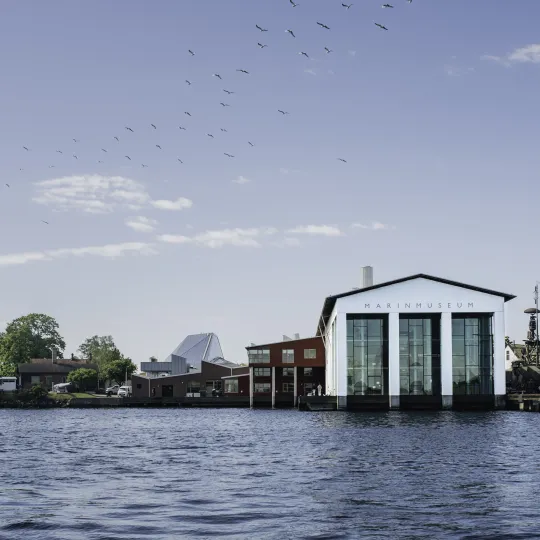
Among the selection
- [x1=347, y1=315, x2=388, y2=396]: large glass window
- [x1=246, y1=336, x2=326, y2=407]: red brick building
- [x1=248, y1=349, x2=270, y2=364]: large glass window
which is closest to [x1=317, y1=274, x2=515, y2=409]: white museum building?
[x1=347, y1=315, x2=388, y2=396]: large glass window

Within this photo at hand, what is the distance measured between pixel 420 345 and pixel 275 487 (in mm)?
82951

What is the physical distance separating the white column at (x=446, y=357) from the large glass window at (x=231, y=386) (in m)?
66.4

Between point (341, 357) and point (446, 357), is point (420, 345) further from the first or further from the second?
point (341, 357)

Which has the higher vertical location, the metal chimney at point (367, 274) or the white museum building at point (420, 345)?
the metal chimney at point (367, 274)

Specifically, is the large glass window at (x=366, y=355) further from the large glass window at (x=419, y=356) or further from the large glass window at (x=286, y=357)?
the large glass window at (x=286, y=357)

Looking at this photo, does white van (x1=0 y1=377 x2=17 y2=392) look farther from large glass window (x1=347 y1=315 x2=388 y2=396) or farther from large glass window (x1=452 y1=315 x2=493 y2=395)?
large glass window (x1=452 y1=315 x2=493 y2=395)

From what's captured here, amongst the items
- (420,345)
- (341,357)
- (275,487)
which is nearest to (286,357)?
(341,357)

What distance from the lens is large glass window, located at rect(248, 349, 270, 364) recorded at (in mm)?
158625

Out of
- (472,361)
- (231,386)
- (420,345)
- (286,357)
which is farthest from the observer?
(231,386)

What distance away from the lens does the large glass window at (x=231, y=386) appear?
17509 cm

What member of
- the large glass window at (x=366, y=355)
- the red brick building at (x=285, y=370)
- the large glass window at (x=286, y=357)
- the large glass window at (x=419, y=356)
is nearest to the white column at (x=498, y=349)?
the large glass window at (x=419, y=356)

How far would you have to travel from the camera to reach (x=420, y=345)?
4646 inches

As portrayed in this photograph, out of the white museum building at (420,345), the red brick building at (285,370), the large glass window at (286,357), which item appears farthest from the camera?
the red brick building at (285,370)

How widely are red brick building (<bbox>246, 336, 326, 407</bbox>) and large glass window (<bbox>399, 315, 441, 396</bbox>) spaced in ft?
137
